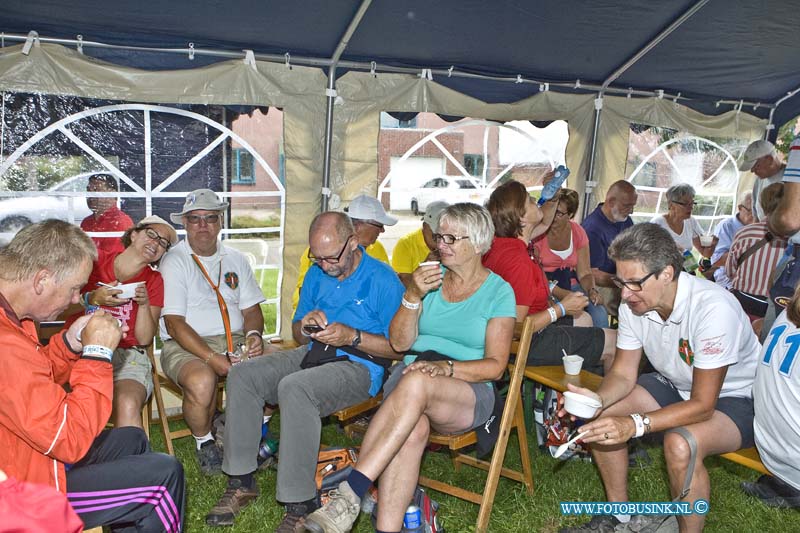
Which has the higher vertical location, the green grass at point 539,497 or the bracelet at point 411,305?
the bracelet at point 411,305

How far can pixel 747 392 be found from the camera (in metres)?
2.83

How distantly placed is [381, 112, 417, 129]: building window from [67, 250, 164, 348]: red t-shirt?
2452mm

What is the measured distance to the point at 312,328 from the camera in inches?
129

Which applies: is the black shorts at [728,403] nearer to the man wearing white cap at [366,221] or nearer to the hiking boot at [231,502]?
the hiking boot at [231,502]

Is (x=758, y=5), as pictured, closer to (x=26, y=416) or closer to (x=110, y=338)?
(x=110, y=338)

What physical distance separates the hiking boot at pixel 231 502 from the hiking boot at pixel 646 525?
5.75 feet

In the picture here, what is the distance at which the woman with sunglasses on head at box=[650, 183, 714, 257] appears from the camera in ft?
19.7

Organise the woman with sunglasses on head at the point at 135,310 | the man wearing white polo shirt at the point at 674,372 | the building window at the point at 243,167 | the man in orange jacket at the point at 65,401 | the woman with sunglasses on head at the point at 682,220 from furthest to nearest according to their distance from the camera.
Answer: the woman with sunglasses on head at the point at 682,220 < the building window at the point at 243,167 < the woman with sunglasses on head at the point at 135,310 < the man wearing white polo shirt at the point at 674,372 < the man in orange jacket at the point at 65,401

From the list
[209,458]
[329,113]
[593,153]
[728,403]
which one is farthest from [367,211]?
[593,153]

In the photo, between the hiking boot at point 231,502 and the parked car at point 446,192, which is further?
the parked car at point 446,192

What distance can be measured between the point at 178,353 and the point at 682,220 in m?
4.67

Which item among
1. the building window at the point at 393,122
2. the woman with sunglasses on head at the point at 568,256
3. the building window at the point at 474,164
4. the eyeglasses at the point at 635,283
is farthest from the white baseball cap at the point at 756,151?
the eyeglasses at the point at 635,283

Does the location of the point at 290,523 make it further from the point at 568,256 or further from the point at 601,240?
the point at 601,240

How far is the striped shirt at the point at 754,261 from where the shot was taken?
426 cm
